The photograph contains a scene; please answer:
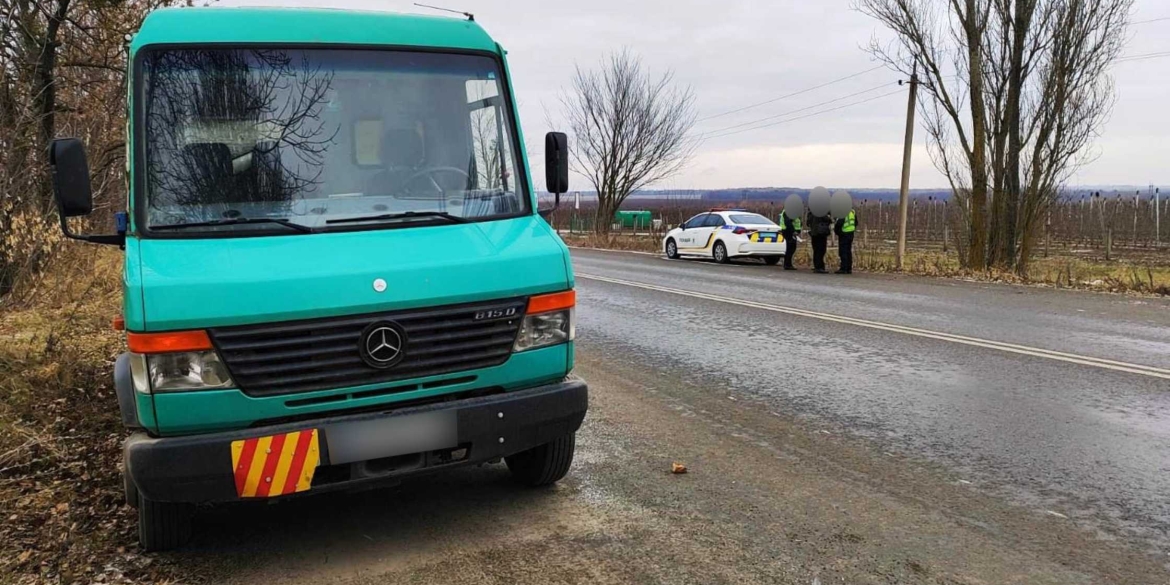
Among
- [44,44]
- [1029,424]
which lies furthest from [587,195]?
[1029,424]

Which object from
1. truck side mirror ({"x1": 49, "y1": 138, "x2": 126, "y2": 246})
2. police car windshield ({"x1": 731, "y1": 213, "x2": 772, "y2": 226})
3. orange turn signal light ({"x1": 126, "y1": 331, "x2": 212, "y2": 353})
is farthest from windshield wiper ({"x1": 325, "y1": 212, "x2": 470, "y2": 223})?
police car windshield ({"x1": 731, "y1": 213, "x2": 772, "y2": 226})

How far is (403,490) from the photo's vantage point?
14.3 ft

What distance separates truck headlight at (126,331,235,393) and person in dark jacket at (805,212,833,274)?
1633cm

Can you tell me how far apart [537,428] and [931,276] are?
1533 centimetres

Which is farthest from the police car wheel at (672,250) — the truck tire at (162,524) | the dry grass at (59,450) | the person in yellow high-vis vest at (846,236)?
the truck tire at (162,524)

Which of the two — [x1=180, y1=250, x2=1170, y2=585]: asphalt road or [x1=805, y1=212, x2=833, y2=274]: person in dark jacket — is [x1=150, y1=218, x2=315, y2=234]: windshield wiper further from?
[x1=805, y1=212, x2=833, y2=274]: person in dark jacket

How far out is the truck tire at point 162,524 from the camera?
3.42m

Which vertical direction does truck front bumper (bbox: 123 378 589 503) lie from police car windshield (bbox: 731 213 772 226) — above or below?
below

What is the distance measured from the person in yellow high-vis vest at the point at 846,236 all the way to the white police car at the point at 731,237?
2.76 meters

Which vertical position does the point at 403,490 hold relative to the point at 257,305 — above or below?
below

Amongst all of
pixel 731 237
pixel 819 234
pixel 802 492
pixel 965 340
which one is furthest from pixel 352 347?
pixel 731 237

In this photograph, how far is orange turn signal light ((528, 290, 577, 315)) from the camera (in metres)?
3.66

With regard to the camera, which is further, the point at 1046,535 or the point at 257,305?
the point at 1046,535

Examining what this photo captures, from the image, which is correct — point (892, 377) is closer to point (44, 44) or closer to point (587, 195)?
point (44, 44)
